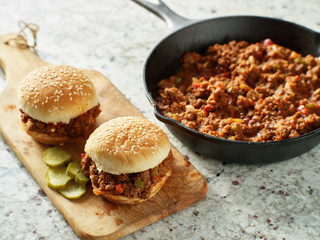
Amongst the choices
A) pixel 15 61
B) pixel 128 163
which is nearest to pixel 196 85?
pixel 128 163

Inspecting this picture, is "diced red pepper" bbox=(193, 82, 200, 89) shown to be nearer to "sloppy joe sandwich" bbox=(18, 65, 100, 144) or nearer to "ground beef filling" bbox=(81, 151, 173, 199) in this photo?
"sloppy joe sandwich" bbox=(18, 65, 100, 144)

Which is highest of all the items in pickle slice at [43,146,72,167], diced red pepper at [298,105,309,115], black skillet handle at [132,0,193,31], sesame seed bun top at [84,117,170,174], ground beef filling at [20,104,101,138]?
black skillet handle at [132,0,193,31]

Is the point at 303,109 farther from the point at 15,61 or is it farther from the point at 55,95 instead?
the point at 15,61

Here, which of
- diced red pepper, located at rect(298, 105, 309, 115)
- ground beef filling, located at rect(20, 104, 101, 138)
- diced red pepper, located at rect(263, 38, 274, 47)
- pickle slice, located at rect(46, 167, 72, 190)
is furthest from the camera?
diced red pepper, located at rect(263, 38, 274, 47)

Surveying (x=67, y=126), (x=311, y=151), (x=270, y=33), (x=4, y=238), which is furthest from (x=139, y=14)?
(x=4, y=238)

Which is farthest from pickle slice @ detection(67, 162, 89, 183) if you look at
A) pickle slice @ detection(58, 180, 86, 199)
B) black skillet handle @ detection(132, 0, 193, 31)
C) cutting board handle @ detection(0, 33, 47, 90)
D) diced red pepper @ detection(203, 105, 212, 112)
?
black skillet handle @ detection(132, 0, 193, 31)

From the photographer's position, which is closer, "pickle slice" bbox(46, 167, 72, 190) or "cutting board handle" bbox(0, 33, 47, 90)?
"pickle slice" bbox(46, 167, 72, 190)
